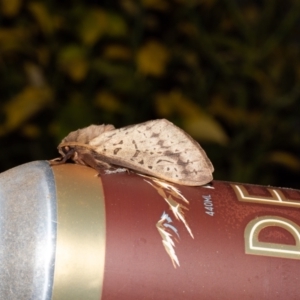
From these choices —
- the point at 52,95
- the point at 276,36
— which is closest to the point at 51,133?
the point at 52,95

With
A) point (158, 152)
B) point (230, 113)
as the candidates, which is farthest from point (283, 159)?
point (158, 152)

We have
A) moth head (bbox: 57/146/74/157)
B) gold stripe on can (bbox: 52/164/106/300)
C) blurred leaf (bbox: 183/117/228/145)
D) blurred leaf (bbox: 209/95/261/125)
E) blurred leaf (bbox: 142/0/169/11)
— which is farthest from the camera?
blurred leaf (bbox: 209/95/261/125)

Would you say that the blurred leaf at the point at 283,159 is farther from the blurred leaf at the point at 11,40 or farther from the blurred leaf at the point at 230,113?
the blurred leaf at the point at 11,40

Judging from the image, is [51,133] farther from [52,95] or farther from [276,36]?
[276,36]

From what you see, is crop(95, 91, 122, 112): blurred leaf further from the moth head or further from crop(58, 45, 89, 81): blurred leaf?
the moth head

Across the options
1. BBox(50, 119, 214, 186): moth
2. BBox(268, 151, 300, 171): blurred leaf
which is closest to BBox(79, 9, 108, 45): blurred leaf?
BBox(268, 151, 300, 171): blurred leaf

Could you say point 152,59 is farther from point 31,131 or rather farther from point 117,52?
point 31,131
